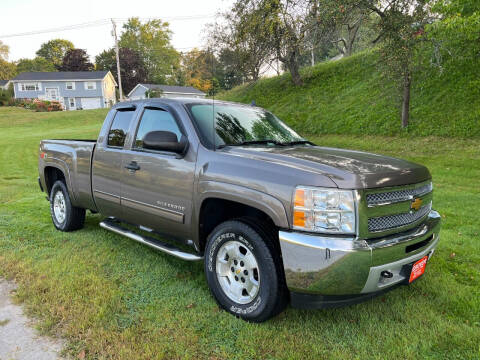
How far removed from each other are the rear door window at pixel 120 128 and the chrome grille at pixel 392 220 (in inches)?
118

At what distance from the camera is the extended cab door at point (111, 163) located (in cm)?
439

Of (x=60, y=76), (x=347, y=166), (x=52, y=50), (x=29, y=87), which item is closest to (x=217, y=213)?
(x=347, y=166)

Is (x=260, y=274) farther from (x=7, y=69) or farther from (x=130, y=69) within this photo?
(x=7, y=69)

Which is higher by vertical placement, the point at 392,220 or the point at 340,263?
the point at 392,220

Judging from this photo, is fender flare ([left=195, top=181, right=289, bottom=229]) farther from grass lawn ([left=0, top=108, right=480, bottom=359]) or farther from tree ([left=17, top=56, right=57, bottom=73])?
tree ([left=17, top=56, right=57, bottom=73])

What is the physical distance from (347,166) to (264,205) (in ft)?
2.37

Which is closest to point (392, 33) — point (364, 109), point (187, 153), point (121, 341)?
point (364, 109)

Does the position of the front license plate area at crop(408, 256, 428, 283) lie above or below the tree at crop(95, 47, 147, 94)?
below

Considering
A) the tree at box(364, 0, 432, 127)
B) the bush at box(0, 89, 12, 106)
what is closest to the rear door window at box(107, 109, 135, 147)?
the tree at box(364, 0, 432, 127)

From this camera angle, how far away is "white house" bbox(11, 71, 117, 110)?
52406mm

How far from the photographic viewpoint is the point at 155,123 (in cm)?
416

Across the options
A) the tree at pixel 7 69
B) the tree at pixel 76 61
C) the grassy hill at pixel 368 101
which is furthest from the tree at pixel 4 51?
the grassy hill at pixel 368 101

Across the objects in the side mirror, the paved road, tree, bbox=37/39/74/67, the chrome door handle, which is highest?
tree, bbox=37/39/74/67

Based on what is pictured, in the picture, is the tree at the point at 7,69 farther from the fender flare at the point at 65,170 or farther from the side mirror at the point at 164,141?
the side mirror at the point at 164,141
